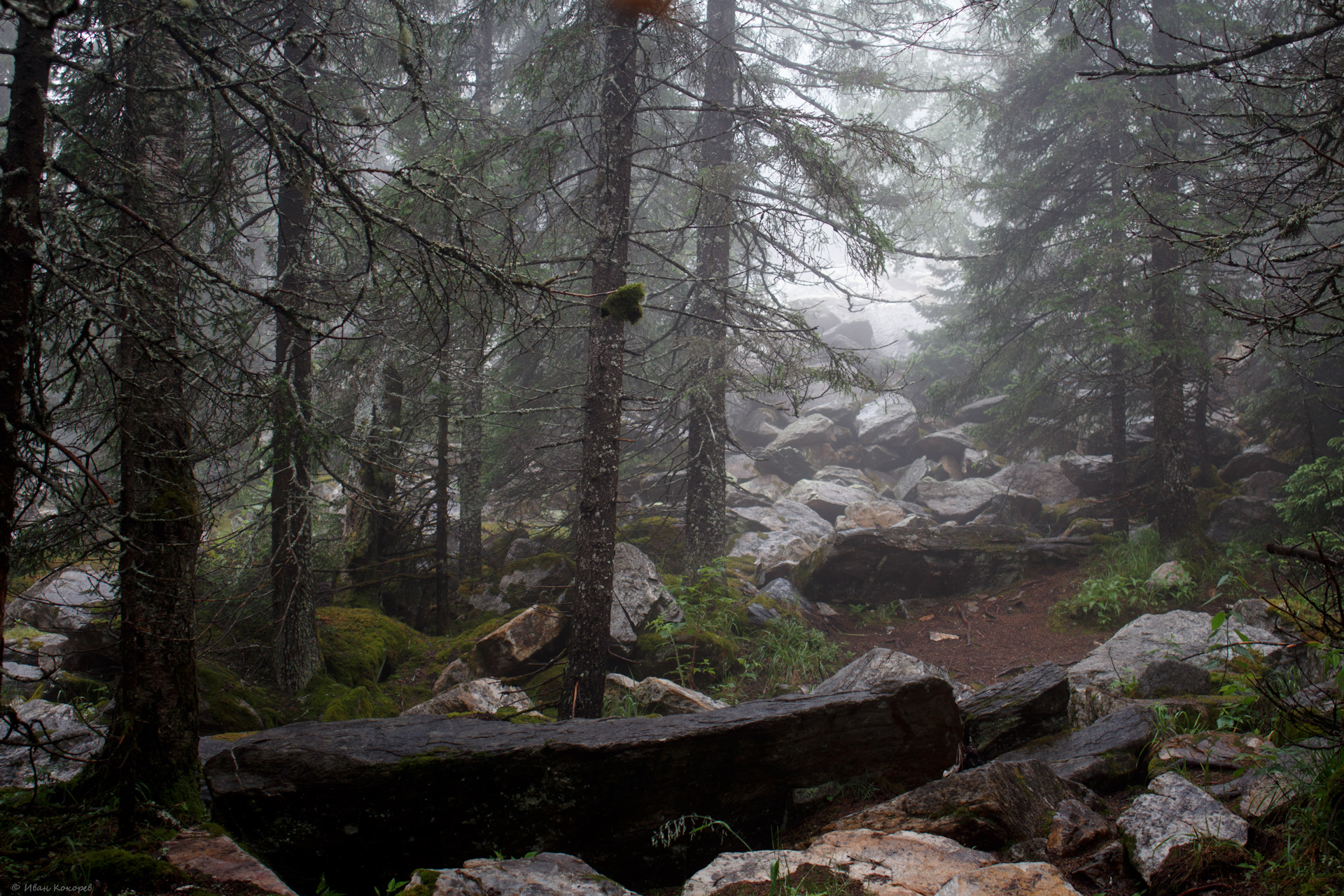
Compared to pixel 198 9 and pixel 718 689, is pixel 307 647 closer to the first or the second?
pixel 718 689

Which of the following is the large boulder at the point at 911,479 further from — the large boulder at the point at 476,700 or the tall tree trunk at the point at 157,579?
the tall tree trunk at the point at 157,579

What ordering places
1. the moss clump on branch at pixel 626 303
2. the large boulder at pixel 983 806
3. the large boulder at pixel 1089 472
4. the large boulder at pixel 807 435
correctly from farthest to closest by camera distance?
the large boulder at pixel 807 435, the large boulder at pixel 1089 472, the moss clump on branch at pixel 626 303, the large boulder at pixel 983 806

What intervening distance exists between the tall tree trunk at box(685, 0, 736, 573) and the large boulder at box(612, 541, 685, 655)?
1.31 m

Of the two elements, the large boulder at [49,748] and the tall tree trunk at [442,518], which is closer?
the large boulder at [49,748]

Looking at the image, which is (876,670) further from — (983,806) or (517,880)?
(517,880)

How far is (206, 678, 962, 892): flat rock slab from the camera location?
→ 13.4 ft

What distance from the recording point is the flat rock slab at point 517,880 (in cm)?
328

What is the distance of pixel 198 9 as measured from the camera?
396 cm

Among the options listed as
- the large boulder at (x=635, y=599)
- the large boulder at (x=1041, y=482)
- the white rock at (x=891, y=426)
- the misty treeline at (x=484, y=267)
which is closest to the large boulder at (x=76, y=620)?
the misty treeline at (x=484, y=267)

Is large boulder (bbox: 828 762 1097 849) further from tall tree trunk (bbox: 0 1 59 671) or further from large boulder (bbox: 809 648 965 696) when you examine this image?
tall tree trunk (bbox: 0 1 59 671)

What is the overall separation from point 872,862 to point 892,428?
21420mm

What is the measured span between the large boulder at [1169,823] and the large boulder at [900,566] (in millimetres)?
8447

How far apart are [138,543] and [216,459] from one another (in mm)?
813

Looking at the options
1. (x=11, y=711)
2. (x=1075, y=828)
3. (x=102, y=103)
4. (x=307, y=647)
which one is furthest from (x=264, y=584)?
(x=1075, y=828)
